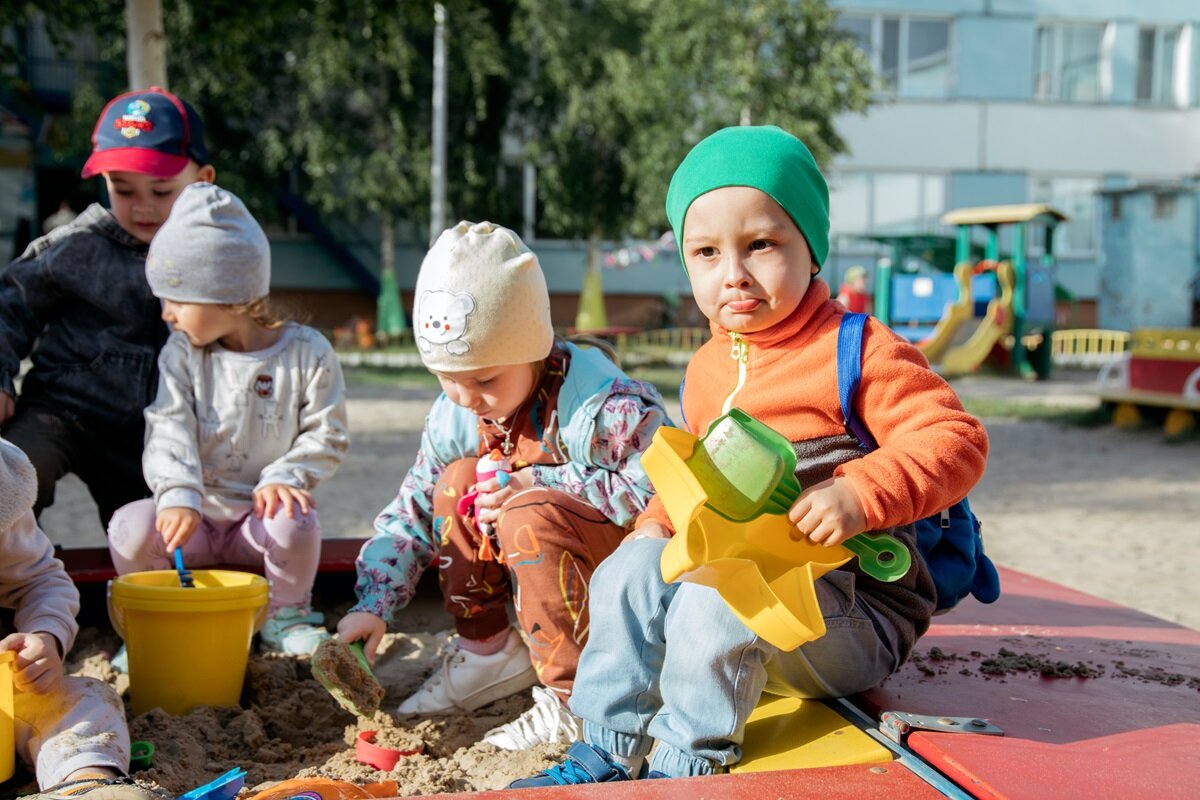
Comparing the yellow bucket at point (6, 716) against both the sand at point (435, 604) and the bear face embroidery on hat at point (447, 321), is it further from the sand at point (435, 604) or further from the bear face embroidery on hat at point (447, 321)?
the bear face embroidery on hat at point (447, 321)

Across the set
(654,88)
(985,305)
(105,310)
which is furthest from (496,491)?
(654,88)

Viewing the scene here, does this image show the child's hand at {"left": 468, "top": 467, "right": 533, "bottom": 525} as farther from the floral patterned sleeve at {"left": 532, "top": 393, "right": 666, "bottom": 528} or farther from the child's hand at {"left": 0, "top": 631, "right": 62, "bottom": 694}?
the child's hand at {"left": 0, "top": 631, "right": 62, "bottom": 694}

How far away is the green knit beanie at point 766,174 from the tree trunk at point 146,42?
5.23 metres

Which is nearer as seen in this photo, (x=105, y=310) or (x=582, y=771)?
(x=582, y=771)

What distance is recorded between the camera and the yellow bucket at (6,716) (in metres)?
1.66

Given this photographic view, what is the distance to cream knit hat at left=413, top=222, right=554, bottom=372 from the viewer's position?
76.5 inches

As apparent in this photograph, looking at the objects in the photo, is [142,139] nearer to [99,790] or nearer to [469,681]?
[469,681]

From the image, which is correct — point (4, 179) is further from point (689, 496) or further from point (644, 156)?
point (689, 496)

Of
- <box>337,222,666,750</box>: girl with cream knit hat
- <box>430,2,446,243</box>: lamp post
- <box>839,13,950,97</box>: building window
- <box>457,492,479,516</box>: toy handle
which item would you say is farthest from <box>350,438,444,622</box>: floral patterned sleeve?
<box>839,13,950,97</box>: building window

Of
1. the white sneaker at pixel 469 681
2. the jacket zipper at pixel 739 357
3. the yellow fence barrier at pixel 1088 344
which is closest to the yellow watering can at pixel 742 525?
the jacket zipper at pixel 739 357

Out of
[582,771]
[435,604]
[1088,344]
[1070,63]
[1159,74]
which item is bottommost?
[1088,344]

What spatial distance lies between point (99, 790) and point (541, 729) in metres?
0.73

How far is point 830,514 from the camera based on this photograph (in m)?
1.43

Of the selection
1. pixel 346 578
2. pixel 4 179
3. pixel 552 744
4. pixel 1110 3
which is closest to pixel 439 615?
pixel 346 578
